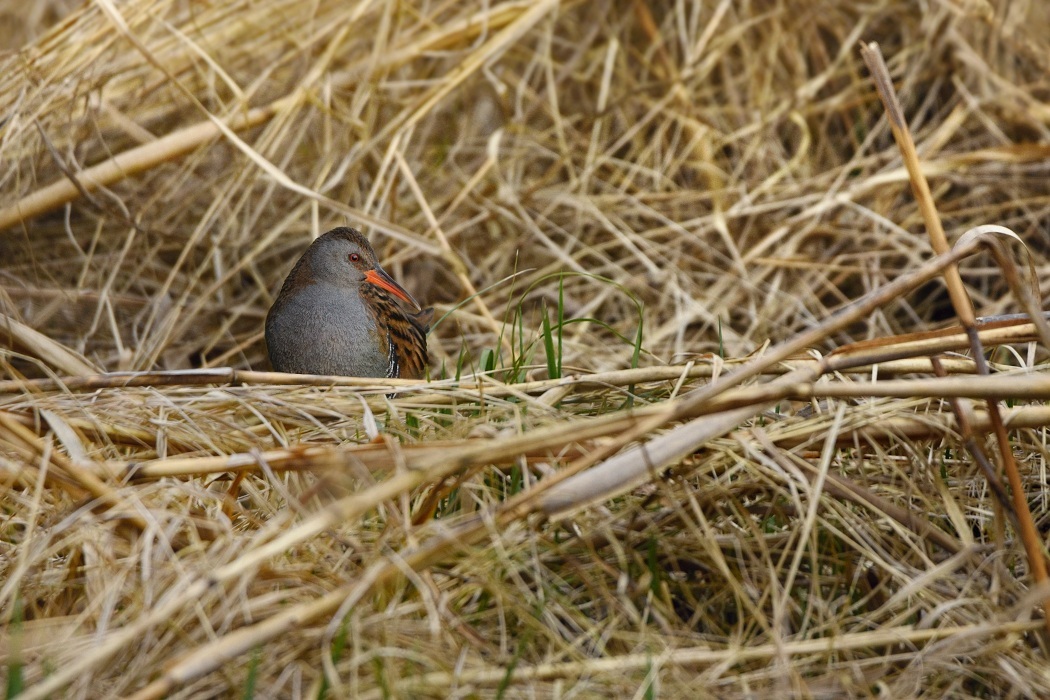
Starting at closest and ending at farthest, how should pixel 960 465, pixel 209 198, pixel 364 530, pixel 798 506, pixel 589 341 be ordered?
pixel 798 506
pixel 364 530
pixel 960 465
pixel 589 341
pixel 209 198

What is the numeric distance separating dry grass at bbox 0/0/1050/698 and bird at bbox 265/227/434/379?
15cm

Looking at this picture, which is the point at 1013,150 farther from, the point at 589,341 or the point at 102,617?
the point at 102,617

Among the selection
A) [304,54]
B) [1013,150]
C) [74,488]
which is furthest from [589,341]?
[74,488]

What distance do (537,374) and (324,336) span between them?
610 mm

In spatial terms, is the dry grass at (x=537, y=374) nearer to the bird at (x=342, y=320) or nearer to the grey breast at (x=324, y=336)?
the bird at (x=342, y=320)

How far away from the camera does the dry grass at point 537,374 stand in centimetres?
180

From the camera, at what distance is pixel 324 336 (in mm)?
3277

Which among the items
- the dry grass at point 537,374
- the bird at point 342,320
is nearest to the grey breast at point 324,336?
the bird at point 342,320

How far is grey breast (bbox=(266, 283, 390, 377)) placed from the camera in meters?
3.26

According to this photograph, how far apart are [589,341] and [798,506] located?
1.88m

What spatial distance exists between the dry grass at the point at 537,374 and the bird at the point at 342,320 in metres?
0.15

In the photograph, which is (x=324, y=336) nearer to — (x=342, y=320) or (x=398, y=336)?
(x=342, y=320)

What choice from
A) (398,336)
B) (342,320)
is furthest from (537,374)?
(342,320)

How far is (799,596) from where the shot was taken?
6.61ft
